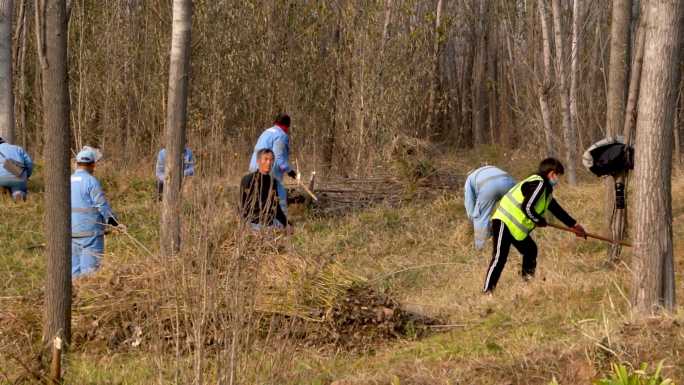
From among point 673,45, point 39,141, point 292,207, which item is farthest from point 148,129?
point 673,45

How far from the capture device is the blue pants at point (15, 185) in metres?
14.2

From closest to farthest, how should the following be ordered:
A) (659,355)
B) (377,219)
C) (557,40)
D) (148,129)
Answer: (659,355), (377,219), (557,40), (148,129)

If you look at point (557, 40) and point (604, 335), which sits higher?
point (557, 40)

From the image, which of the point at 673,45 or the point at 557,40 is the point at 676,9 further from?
the point at 557,40

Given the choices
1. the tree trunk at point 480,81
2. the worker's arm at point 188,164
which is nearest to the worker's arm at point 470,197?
the worker's arm at point 188,164

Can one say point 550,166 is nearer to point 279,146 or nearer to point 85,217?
point 279,146

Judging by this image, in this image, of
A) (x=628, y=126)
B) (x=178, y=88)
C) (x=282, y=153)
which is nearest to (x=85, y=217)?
(x=178, y=88)

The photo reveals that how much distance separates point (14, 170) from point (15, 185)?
0.32 meters

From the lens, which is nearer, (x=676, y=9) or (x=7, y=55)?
(x=676, y=9)

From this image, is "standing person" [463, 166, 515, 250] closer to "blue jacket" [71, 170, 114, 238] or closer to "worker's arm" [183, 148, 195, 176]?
"worker's arm" [183, 148, 195, 176]

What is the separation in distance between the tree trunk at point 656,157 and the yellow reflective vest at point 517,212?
270 centimetres

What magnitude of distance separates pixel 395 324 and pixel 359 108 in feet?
34.6

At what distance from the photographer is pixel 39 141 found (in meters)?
22.5

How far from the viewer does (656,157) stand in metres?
6.02
